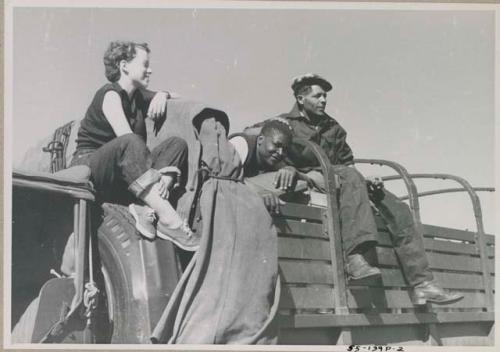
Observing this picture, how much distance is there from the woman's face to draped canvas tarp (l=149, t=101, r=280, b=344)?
1.52 feet

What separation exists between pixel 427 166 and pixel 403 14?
4.35 feet

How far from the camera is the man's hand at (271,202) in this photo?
4.96 m

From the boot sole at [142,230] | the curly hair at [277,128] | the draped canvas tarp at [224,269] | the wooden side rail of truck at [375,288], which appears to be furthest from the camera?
the curly hair at [277,128]

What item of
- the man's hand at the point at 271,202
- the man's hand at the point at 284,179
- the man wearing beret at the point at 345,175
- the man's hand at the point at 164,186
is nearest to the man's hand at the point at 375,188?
the man wearing beret at the point at 345,175

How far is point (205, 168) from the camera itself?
5008mm

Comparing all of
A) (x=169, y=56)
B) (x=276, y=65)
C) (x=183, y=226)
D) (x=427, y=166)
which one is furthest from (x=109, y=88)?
(x=427, y=166)

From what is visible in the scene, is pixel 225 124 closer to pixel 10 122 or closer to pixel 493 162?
pixel 10 122

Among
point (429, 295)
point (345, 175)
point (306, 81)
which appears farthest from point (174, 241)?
point (429, 295)

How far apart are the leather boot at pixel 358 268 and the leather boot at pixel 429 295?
753 mm

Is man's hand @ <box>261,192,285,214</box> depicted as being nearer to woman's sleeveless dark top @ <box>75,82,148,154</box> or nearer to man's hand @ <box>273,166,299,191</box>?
man's hand @ <box>273,166,299,191</box>

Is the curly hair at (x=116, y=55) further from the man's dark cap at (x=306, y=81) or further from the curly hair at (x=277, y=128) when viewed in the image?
the man's dark cap at (x=306, y=81)

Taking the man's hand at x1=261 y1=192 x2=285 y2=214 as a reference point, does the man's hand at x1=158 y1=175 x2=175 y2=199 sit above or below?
above

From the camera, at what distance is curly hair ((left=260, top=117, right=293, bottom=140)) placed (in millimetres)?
5488

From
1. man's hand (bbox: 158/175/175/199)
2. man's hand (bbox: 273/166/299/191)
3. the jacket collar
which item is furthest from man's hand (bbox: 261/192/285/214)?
the jacket collar
